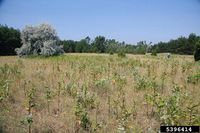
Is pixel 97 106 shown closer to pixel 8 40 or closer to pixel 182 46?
pixel 8 40

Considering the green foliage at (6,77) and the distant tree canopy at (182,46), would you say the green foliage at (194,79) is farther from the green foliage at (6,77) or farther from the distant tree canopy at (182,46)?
the distant tree canopy at (182,46)

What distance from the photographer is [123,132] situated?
17.5 feet

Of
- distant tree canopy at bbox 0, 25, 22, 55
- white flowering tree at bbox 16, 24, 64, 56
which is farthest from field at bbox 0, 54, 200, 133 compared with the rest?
white flowering tree at bbox 16, 24, 64, 56

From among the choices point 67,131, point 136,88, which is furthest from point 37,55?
point 67,131

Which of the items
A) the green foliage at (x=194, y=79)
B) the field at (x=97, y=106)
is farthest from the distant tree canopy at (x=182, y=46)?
the field at (x=97, y=106)

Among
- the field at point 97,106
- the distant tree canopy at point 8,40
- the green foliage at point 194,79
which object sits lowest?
the field at point 97,106

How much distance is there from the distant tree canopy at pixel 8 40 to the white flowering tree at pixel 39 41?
0.41 metres

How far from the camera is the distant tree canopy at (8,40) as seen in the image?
41.8 feet

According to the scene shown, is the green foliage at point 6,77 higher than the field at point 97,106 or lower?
higher

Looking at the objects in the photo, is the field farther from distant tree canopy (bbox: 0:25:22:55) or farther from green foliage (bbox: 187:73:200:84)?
distant tree canopy (bbox: 0:25:22:55)

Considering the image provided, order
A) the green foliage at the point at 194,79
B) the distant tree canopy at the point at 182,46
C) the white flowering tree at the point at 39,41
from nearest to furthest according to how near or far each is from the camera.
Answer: the green foliage at the point at 194,79
the white flowering tree at the point at 39,41
the distant tree canopy at the point at 182,46

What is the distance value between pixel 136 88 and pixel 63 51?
1329cm

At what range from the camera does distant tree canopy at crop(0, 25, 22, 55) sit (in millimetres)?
12743

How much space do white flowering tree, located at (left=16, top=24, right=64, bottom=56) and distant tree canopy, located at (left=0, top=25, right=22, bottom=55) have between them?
16.1 inches
